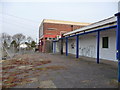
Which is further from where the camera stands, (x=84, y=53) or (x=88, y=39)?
(x=84, y=53)

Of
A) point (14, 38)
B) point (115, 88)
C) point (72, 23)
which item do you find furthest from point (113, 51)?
point (14, 38)

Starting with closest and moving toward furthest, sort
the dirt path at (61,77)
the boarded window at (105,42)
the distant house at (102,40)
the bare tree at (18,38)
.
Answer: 1. the dirt path at (61,77)
2. the distant house at (102,40)
3. the boarded window at (105,42)
4. the bare tree at (18,38)

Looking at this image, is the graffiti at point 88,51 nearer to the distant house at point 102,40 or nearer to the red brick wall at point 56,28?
the distant house at point 102,40

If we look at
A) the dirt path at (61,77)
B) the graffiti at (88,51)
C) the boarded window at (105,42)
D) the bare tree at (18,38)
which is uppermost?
the bare tree at (18,38)

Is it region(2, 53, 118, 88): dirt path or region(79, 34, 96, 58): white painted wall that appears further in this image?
region(79, 34, 96, 58): white painted wall

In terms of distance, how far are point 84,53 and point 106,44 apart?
4289 millimetres

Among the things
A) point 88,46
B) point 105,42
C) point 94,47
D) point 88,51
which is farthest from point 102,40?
point 88,51

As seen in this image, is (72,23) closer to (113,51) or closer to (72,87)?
(113,51)

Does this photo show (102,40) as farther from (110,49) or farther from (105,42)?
(110,49)

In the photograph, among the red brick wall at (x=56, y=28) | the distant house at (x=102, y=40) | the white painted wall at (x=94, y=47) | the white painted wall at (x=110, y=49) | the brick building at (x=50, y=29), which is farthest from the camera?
the red brick wall at (x=56, y=28)


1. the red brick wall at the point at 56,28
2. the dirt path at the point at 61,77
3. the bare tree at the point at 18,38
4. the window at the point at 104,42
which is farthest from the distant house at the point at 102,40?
the bare tree at the point at 18,38

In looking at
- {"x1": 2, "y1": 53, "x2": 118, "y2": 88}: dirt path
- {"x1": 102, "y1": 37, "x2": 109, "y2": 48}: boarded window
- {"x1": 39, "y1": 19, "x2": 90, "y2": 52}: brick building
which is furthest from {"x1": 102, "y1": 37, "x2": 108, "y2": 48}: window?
{"x1": 39, "y1": 19, "x2": 90, "y2": 52}: brick building

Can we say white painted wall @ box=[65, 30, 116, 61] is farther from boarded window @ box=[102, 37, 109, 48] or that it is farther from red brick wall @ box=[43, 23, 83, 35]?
red brick wall @ box=[43, 23, 83, 35]

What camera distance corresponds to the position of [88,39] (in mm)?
13219
